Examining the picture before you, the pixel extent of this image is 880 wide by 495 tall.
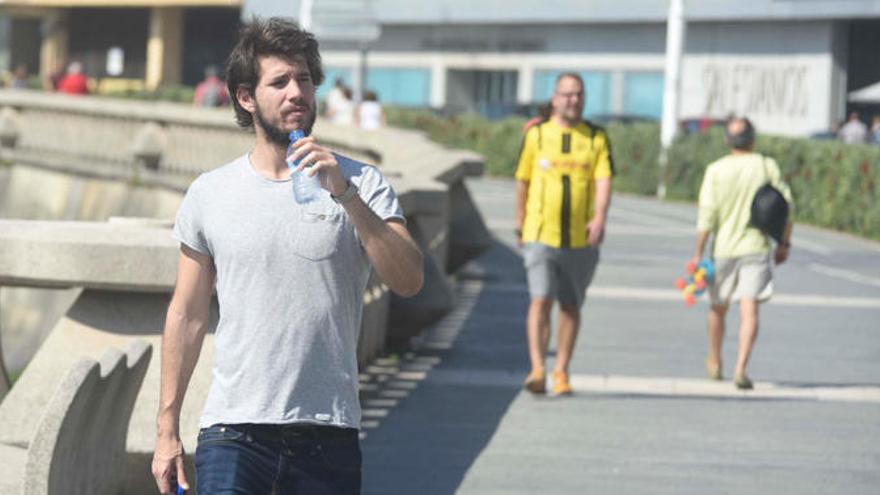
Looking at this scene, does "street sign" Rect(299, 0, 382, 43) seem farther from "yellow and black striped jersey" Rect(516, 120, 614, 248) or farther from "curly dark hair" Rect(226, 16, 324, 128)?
"curly dark hair" Rect(226, 16, 324, 128)

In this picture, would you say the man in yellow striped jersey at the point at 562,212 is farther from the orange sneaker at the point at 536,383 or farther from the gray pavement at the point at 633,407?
the gray pavement at the point at 633,407

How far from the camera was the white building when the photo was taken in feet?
194

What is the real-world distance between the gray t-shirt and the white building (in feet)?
163

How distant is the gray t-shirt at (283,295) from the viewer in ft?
16.5

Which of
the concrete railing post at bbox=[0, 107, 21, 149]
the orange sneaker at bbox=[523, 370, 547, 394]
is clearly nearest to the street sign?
the concrete railing post at bbox=[0, 107, 21, 149]

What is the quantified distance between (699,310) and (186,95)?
47.0m

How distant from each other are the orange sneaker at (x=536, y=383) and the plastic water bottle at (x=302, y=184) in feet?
22.5

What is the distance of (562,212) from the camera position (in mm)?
11789

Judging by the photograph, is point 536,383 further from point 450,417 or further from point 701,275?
point 701,275

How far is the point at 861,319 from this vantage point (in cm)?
1700

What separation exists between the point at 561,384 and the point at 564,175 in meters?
1.13

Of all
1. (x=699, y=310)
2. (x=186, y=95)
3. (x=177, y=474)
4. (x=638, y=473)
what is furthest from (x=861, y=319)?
(x=186, y=95)

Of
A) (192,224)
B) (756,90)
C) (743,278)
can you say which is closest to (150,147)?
(743,278)

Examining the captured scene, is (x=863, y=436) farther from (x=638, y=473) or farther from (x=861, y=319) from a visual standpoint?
(x=861, y=319)
